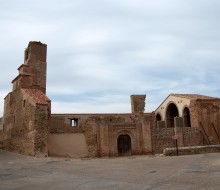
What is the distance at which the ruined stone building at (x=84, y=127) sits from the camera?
21.4 metres

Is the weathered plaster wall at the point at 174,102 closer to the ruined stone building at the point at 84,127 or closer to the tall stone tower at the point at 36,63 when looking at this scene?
the ruined stone building at the point at 84,127

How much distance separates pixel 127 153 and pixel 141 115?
230 inches

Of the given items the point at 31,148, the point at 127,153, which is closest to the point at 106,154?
the point at 127,153

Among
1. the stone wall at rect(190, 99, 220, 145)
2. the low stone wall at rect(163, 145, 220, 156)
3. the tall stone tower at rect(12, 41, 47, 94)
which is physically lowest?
the low stone wall at rect(163, 145, 220, 156)

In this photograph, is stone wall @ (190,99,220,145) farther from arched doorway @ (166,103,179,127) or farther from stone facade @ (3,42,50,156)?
stone facade @ (3,42,50,156)

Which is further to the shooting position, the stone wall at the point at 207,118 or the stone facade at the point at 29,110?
the stone wall at the point at 207,118

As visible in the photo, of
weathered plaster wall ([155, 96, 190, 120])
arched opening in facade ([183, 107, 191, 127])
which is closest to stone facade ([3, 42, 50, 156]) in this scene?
weathered plaster wall ([155, 96, 190, 120])

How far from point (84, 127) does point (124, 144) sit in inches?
179

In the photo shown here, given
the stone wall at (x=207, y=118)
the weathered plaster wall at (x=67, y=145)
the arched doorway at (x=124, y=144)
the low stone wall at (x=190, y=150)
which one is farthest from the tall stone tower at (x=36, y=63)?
the stone wall at (x=207, y=118)

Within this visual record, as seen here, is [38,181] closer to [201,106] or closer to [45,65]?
[45,65]

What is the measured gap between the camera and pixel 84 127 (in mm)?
26125

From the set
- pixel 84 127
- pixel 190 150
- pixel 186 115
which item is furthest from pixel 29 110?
pixel 186 115

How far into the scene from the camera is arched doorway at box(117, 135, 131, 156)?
27594 millimetres

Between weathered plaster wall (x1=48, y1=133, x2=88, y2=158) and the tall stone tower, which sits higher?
the tall stone tower
